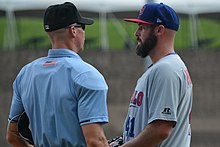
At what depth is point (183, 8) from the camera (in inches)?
586

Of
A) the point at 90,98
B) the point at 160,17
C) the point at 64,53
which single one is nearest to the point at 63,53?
the point at 64,53

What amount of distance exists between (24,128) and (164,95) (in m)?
0.87

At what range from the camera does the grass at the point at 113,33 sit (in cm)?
1501

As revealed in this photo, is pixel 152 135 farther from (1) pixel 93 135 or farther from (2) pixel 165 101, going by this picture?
(1) pixel 93 135

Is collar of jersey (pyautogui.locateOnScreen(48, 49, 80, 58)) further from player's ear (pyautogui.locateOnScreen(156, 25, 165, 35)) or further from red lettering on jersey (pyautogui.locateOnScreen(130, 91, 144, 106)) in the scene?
player's ear (pyautogui.locateOnScreen(156, 25, 165, 35))

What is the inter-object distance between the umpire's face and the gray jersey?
0.14m

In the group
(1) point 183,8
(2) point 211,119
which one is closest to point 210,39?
(1) point 183,8

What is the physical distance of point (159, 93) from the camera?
155 inches

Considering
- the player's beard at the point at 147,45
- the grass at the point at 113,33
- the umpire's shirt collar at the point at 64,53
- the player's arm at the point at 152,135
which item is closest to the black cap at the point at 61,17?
the umpire's shirt collar at the point at 64,53

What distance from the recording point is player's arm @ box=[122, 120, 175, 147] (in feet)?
12.8

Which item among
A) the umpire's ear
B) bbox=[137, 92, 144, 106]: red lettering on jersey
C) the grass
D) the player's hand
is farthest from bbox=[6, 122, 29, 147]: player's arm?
the grass

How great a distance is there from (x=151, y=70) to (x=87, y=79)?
0.61m

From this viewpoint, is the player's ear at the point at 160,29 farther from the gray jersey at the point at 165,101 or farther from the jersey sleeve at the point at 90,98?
the jersey sleeve at the point at 90,98

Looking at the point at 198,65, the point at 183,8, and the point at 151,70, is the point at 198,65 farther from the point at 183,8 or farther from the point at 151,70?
the point at 151,70
